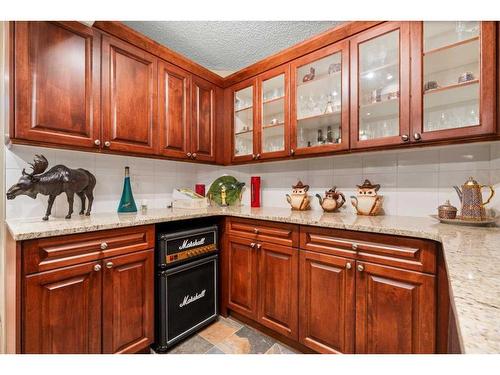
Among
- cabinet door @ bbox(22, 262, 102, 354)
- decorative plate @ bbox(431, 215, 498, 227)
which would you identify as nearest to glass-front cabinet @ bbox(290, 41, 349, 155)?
decorative plate @ bbox(431, 215, 498, 227)

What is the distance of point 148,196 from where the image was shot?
213 centimetres

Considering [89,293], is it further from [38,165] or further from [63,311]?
[38,165]

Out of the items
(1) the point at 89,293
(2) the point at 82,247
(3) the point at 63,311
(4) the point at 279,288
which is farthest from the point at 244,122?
(3) the point at 63,311

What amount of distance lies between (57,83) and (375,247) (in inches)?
76.9

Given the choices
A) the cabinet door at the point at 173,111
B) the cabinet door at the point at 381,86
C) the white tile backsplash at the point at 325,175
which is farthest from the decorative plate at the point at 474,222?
the cabinet door at the point at 173,111

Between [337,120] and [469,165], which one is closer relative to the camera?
[469,165]

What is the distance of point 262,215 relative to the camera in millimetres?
1605

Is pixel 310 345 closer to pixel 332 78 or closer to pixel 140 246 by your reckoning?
pixel 140 246

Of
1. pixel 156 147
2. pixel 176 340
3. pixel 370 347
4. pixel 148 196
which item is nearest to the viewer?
pixel 370 347

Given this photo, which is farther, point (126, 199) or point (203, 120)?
point (203, 120)

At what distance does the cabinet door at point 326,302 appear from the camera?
1274 mm
